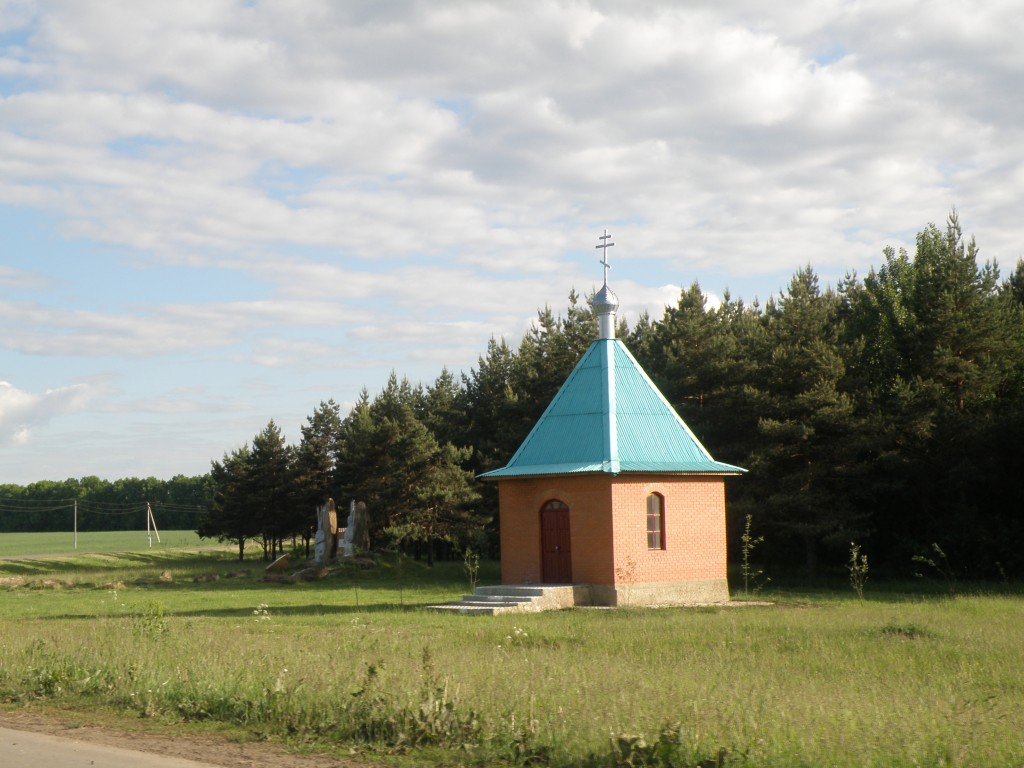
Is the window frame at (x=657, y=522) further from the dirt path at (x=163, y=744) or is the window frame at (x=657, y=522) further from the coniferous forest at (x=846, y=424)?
the dirt path at (x=163, y=744)

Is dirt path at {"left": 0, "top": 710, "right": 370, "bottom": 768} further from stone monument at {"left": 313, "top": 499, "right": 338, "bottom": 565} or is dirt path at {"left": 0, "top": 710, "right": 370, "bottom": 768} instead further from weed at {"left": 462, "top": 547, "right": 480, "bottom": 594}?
stone monument at {"left": 313, "top": 499, "right": 338, "bottom": 565}

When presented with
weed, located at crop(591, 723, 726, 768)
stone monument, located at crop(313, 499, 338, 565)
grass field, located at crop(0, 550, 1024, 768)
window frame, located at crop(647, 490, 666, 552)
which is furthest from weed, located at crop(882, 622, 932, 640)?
stone monument, located at crop(313, 499, 338, 565)

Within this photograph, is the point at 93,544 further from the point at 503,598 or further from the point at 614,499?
the point at 614,499

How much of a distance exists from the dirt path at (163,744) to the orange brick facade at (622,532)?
614 inches

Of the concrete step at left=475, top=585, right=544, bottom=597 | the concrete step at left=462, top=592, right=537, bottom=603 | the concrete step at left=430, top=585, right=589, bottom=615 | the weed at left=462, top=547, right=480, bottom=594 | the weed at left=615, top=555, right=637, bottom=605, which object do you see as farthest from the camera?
the weed at left=615, top=555, right=637, bottom=605

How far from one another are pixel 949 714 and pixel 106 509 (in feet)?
362

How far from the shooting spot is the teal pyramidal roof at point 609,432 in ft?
80.8

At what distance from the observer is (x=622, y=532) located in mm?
24156

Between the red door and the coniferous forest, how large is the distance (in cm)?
934

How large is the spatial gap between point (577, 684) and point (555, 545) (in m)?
15.1

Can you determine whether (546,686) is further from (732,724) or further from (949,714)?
(949,714)

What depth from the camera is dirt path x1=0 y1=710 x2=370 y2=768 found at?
7.97 meters

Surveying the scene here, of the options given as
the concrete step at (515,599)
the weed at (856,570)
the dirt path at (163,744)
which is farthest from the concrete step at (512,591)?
the dirt path at (163,744)

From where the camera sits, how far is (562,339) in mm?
44656
